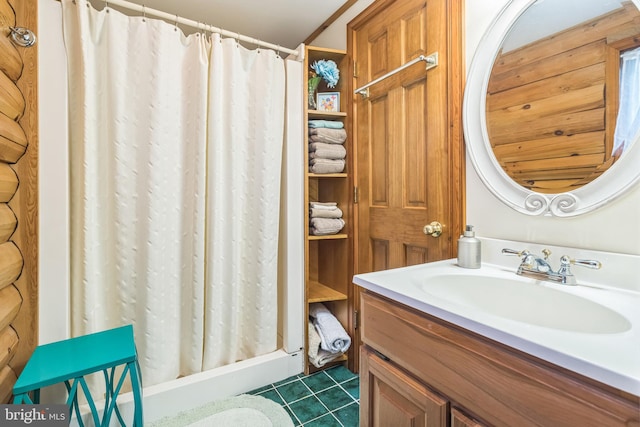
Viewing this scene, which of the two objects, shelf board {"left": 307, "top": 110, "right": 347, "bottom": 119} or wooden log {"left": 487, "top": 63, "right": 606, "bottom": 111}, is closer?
wooden log {"left": 487, "top": 63, "right": 606, "bottom": 111}

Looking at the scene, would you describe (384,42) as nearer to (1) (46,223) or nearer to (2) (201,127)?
(2) (201,127)

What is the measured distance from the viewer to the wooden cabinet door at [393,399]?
0.73 m

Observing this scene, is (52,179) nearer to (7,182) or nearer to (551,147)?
(7,182)

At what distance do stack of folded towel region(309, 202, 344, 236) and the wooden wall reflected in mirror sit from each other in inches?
37.5

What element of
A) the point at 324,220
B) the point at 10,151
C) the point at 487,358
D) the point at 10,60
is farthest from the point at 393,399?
the point at 10,60

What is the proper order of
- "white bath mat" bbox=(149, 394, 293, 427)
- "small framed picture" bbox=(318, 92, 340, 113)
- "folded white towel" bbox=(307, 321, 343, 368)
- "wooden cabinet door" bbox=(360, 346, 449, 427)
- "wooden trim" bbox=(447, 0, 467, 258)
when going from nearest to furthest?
1. "wooden cabinet door" bbox=(360, 346, 449, 427)
2. "wooden trim" bbox=(447, 0, 467, 258)
3. "white bath mat" bbox=(149, 394, 293, 427)
4. "folded white towel" bbox=(307, 321, 343, 368)
5. "small framed picture" bbox=(318, 92, 340, 113)

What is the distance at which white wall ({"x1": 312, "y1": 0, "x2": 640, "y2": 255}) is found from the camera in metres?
0.82

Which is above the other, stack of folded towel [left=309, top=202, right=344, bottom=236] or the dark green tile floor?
stack of folded towel [left=309, top=202, right=344, bottom=236]

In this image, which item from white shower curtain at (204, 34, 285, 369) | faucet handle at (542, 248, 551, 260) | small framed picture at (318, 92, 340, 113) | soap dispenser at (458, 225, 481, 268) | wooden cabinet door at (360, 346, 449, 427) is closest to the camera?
wooden cabinet door at (360, 346, 449, 427)

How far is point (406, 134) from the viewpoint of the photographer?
1448 mm

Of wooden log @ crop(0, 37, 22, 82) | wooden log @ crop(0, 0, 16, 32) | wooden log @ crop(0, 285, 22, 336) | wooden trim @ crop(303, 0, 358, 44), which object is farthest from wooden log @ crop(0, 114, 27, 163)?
wooden trim @ crop(303, 0, 358, 44)

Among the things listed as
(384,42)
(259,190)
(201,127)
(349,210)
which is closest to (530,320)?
(349,210)

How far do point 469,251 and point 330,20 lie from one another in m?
1.71

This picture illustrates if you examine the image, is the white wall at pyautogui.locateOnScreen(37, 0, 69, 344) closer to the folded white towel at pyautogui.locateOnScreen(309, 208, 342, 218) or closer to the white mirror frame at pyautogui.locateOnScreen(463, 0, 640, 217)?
the folded white towel at pyautogui.locateOnScreen(309, 208, 342, 218)
